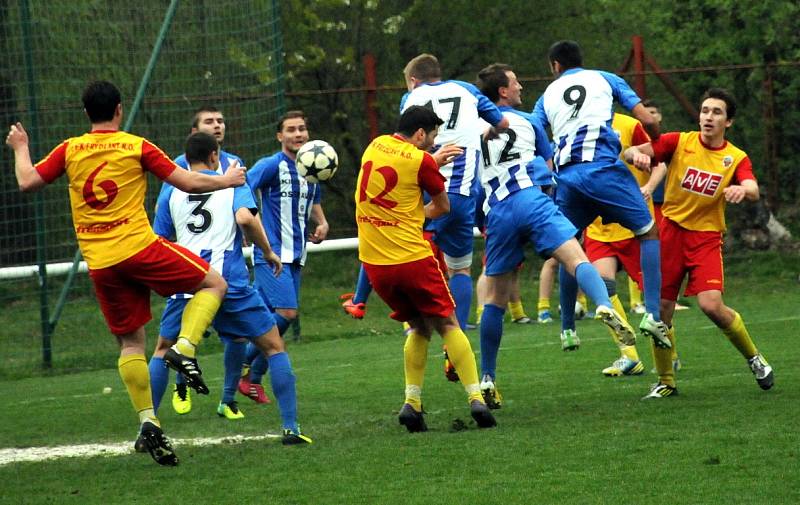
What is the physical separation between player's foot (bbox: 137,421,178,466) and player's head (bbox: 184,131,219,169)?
1930 millimetres

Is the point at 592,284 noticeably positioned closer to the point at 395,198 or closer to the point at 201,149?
the point at 395,198

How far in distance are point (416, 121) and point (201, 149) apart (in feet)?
4.93

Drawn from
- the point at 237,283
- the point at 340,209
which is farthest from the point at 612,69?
the point at 237,283

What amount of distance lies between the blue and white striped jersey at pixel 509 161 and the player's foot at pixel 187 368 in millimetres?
2689

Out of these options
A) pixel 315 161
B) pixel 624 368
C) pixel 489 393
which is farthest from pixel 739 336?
pixel 315 161

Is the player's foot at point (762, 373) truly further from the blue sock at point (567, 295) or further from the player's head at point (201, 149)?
the player's head at point (201, 149)

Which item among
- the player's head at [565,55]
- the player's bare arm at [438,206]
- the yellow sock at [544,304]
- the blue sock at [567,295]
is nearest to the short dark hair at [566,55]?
the player's head at [565,55]

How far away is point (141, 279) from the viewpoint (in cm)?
754

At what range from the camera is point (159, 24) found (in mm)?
16172

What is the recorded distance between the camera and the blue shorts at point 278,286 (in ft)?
34.7

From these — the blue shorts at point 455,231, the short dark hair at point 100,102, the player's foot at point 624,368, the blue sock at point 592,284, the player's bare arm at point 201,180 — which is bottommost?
the player's foot at point 624,368

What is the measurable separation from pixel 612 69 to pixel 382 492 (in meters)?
17.2

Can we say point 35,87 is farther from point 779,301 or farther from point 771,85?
point 771,85

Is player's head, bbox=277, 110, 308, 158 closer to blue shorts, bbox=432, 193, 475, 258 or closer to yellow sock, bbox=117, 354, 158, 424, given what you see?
blue shorts, bbox=432, 193, 475, 258
